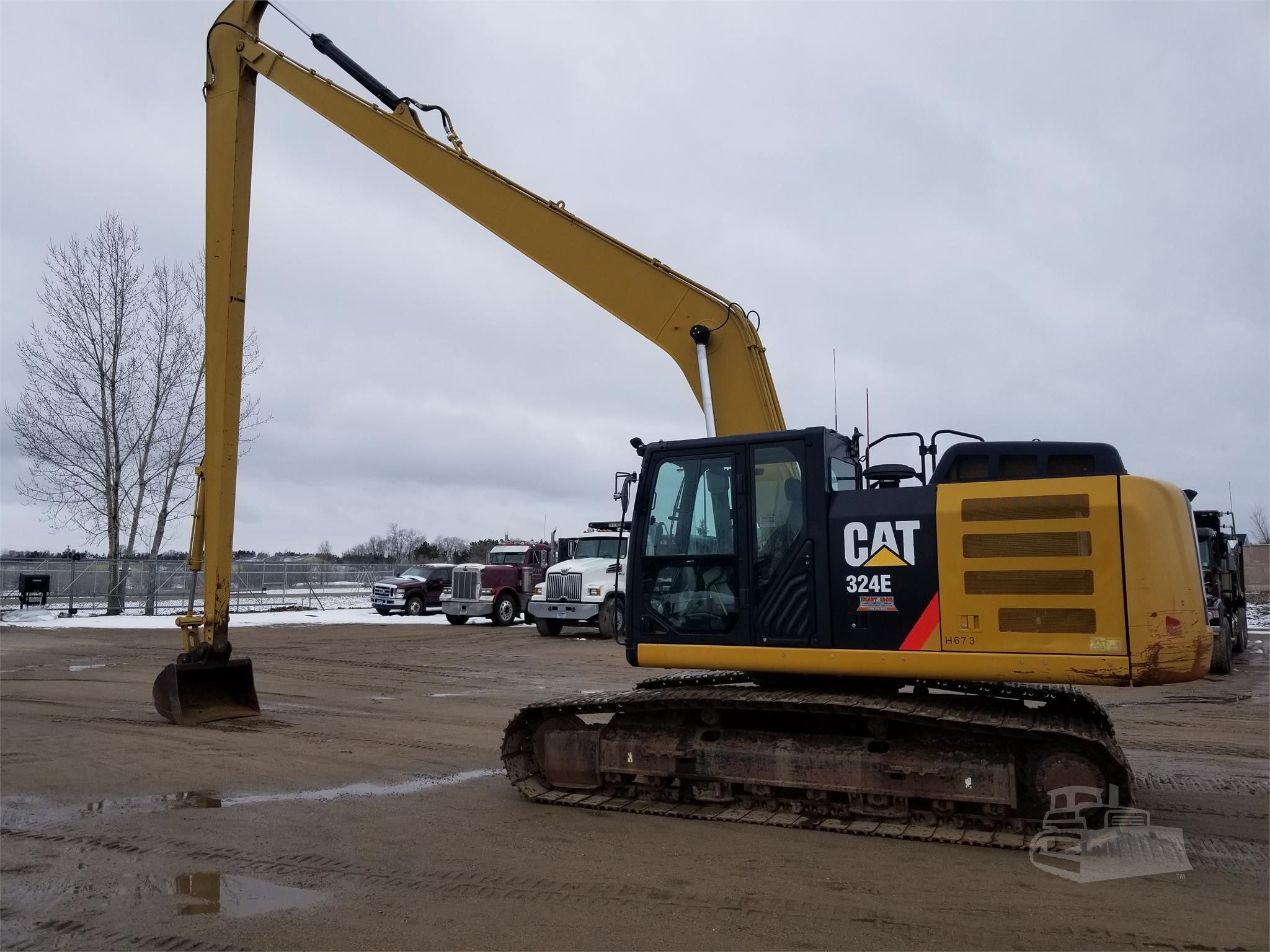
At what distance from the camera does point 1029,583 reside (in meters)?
6.05

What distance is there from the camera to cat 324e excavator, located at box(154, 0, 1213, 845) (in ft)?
19.5

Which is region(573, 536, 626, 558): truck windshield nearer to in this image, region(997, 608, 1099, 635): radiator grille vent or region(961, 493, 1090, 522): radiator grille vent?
region(961, 493, 1090, 522): radiator grille vent

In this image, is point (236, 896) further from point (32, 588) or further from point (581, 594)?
point (32, 588)

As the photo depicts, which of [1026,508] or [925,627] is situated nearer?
[1026,508]

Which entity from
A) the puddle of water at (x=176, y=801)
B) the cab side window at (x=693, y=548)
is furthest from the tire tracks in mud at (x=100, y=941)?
the cab side window at (x=693, y=548)

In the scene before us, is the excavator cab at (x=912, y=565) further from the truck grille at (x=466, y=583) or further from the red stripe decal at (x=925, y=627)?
the truck grille at (x=466, y=583)

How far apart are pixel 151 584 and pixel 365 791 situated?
29.4 metres

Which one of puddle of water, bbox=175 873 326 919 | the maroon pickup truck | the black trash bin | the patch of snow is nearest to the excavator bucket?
puddle of water, bbox=175 873 326 919

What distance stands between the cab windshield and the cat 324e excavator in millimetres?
21925

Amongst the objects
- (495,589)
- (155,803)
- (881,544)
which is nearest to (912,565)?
(881,544)

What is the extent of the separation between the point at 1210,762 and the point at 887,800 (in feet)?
14.6

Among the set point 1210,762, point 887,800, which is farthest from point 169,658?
point 1210,762

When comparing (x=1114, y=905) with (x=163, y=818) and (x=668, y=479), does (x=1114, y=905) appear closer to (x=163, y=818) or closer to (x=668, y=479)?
(x=668, y=479)

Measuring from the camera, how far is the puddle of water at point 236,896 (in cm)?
495
